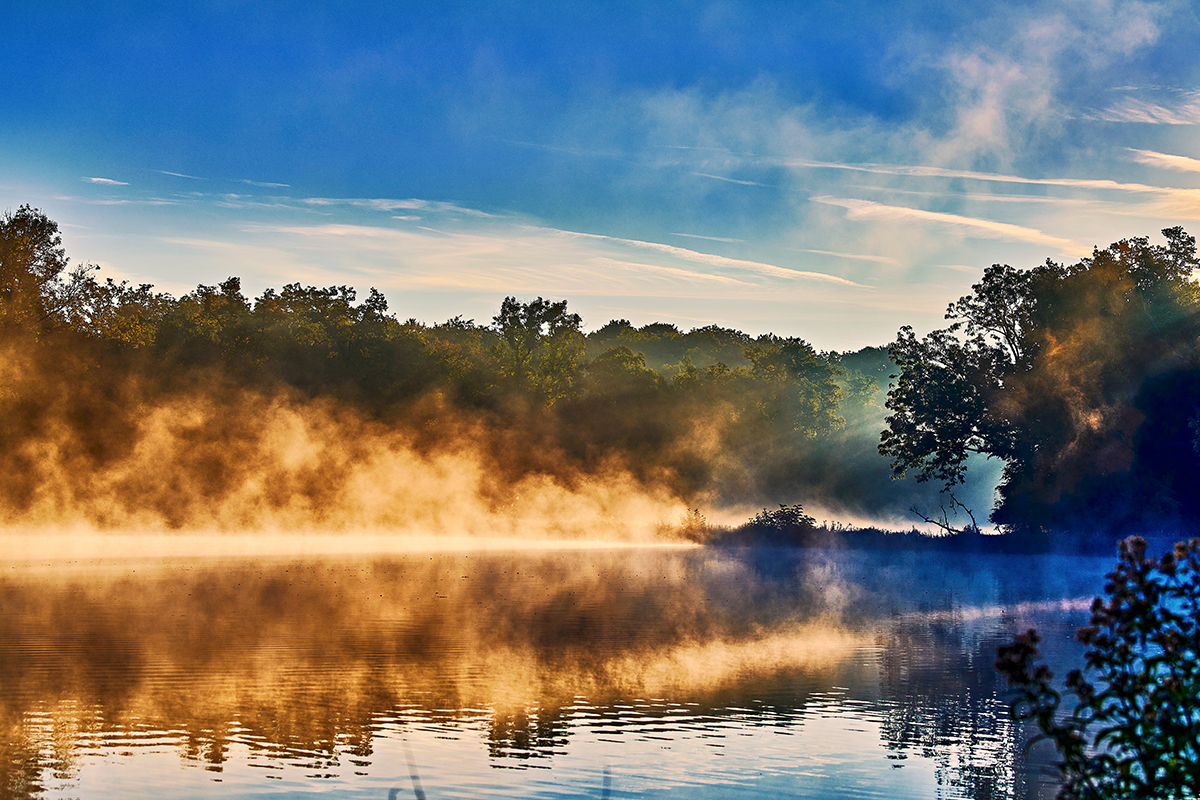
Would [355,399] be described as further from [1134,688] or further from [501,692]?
[1134,688]

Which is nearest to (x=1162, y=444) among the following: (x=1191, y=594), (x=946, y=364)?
(x=946, y=364)

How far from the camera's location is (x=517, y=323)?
111 m

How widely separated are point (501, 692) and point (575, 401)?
86166 mm

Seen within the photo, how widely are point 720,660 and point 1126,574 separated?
1536 centimetres

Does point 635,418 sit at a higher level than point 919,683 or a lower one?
higher

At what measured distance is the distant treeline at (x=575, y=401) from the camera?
2235 inches

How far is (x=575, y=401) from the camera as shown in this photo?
10338 centimetres

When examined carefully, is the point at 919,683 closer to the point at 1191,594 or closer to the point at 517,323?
the point at 1191,594

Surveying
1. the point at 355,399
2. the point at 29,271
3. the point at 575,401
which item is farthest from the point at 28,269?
the point at 575,401

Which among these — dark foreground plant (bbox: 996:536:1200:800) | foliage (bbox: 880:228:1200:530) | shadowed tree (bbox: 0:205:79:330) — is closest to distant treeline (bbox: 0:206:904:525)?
shadowed tree (bbox: 0:205:79:330)

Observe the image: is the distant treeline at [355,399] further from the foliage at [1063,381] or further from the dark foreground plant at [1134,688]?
the dark foreground plant at [1134,688]

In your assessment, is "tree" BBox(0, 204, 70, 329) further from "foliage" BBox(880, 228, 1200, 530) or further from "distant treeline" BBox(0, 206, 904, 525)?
"foliage" BBox(880, 228, 1200, 530)

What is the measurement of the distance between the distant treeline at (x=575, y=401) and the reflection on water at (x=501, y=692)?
1008 inches

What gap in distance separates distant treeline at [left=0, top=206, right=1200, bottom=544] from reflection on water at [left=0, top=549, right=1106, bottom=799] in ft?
84.0
